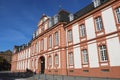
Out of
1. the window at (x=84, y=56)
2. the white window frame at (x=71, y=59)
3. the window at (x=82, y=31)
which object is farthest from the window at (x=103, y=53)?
the white window frame at (x=71, y=59)

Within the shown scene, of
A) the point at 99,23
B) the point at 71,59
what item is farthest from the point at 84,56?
the point at 99,23

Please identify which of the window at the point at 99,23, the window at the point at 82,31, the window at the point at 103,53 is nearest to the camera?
the window at the point at 103,53

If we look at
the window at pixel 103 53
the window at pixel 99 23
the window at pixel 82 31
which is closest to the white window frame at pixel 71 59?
the window at pixel 82 31

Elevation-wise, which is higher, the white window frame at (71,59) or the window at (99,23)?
the window at (99,23)

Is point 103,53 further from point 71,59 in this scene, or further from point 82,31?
point 71,59

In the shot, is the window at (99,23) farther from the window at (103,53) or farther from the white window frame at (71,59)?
the white window frame at (71,59)

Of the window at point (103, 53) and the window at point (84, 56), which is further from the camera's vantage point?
the window at point (84, 56)

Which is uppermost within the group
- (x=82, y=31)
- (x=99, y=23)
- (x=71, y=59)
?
(x=99, y=23)

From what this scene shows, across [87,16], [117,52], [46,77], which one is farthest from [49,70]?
[117,52]

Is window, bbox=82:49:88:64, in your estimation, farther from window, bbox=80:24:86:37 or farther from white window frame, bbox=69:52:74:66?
white window frame, bbox=69:52:74:66

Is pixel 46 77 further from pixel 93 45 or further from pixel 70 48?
pixel 93 45

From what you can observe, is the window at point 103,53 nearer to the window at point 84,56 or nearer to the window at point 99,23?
the window at point 99,23

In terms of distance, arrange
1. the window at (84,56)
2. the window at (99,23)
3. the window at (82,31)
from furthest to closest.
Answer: the window at (82,31) < the window at (84,56) < the window at (99,23)

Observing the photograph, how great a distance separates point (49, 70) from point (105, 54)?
14.1 meters
